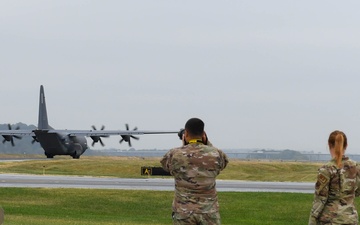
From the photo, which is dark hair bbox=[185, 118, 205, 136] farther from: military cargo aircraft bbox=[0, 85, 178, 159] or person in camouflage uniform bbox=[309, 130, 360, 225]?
military cargo aircraft bbox=[0, 85, 178, 159]

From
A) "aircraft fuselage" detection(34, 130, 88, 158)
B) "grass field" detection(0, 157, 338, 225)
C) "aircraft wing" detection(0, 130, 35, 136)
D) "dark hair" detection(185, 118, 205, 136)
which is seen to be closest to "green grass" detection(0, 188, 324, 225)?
"grass field" detection(0, 157, 338, 225)

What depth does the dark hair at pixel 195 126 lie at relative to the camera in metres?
10.6

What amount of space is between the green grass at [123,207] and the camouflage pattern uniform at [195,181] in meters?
15.1

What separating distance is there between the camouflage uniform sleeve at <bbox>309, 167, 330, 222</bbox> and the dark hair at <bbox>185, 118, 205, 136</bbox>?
1.65 metres

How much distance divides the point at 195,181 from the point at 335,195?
1.88m

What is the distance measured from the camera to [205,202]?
417 inches

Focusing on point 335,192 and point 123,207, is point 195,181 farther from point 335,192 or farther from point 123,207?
point 123,207

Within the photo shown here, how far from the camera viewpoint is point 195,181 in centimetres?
1070

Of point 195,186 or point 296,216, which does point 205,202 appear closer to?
point 195,186

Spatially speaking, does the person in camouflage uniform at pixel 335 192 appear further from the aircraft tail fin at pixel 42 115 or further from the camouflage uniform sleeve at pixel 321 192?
the aircraft tail fin at pixel 42 115

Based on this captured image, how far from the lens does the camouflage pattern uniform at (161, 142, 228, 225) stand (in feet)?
34.4

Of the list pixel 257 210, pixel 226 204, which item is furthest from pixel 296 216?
pixel 226 204

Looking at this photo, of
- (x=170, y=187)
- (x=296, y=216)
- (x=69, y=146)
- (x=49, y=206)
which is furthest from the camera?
(x=69, y=146)

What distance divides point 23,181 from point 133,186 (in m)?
7.49
